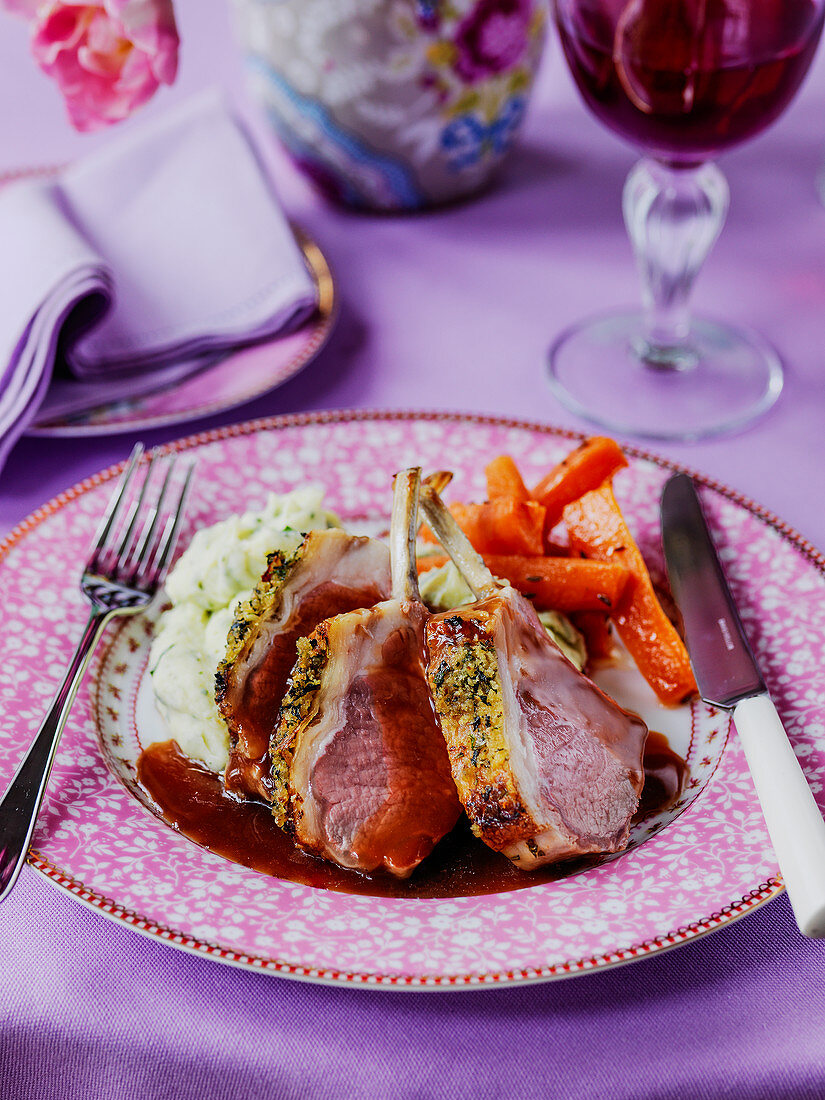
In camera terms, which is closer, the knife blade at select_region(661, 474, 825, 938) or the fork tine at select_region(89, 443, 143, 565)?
the knife blade at select_region(661, 474, 825, 938)

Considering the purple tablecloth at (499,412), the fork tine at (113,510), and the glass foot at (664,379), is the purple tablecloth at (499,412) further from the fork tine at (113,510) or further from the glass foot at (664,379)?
the fork tine at (113,510)

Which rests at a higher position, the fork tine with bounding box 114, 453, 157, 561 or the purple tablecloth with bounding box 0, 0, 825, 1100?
the fork tine with bounding box 114, 453, 157, 561

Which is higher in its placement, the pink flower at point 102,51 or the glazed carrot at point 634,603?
the pink flower at point 102,51

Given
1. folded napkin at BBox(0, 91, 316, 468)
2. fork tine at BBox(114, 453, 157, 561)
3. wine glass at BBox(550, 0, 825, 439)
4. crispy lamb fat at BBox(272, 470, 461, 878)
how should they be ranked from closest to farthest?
crispy lamb fat at BBox(272, 470, 461, 878), fork tine at BBox(114, 453, 157, 561), wine glass at BBox(550, 0, 825, 439), folded napkin at BBox(0, 91, 316, 468)

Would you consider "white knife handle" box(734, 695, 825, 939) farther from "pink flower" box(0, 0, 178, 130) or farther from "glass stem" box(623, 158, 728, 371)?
"pink flower" box(0, 0, 178, 130)

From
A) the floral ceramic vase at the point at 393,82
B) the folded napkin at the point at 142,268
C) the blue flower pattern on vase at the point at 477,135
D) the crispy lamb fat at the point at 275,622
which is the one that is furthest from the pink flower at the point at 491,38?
the crispy lamb fat at the point at 275,622

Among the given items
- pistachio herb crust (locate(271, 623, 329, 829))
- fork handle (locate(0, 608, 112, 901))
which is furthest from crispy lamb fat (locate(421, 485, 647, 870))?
fork handle (locate(0, 608, 112, 901))

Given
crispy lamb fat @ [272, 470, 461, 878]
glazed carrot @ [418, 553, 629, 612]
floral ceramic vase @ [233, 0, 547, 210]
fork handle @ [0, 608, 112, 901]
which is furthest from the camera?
floral ceramic vase @ [233, 0, 547, 210]
